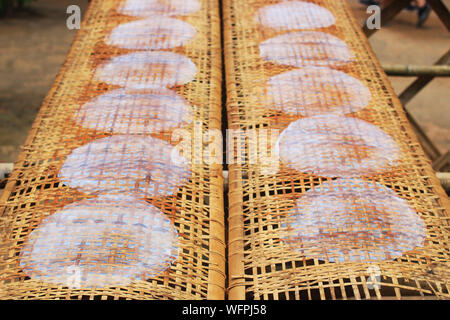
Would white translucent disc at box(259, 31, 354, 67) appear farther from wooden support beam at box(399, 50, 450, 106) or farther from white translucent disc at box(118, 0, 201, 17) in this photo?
wooden support beam at box(399, 50, 450, 106)

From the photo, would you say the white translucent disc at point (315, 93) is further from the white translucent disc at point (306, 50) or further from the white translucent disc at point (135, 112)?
the white translucent disc at point (135, 112)

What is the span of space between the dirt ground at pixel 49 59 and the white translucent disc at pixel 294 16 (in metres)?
2.55

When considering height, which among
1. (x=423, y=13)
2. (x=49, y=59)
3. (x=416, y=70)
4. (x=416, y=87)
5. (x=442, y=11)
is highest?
(x=442, y=11)

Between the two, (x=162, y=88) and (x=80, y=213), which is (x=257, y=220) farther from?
(x=162, y=88)

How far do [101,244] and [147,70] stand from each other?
0.84m

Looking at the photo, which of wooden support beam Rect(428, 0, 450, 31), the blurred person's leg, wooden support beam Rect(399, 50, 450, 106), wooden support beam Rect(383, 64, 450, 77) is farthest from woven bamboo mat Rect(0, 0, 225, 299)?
the blurred person's leg

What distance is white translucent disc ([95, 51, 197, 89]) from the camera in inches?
62.1

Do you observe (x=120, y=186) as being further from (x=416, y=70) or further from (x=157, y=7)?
(x=416, y=70)

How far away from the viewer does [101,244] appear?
1.00m

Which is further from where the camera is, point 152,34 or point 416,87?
point 416,87

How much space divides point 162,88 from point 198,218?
→ 2.02 feet

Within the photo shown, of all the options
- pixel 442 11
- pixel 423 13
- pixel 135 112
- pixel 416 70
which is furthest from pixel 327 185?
pixel 423 13

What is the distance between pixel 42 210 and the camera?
1109 millimetres
